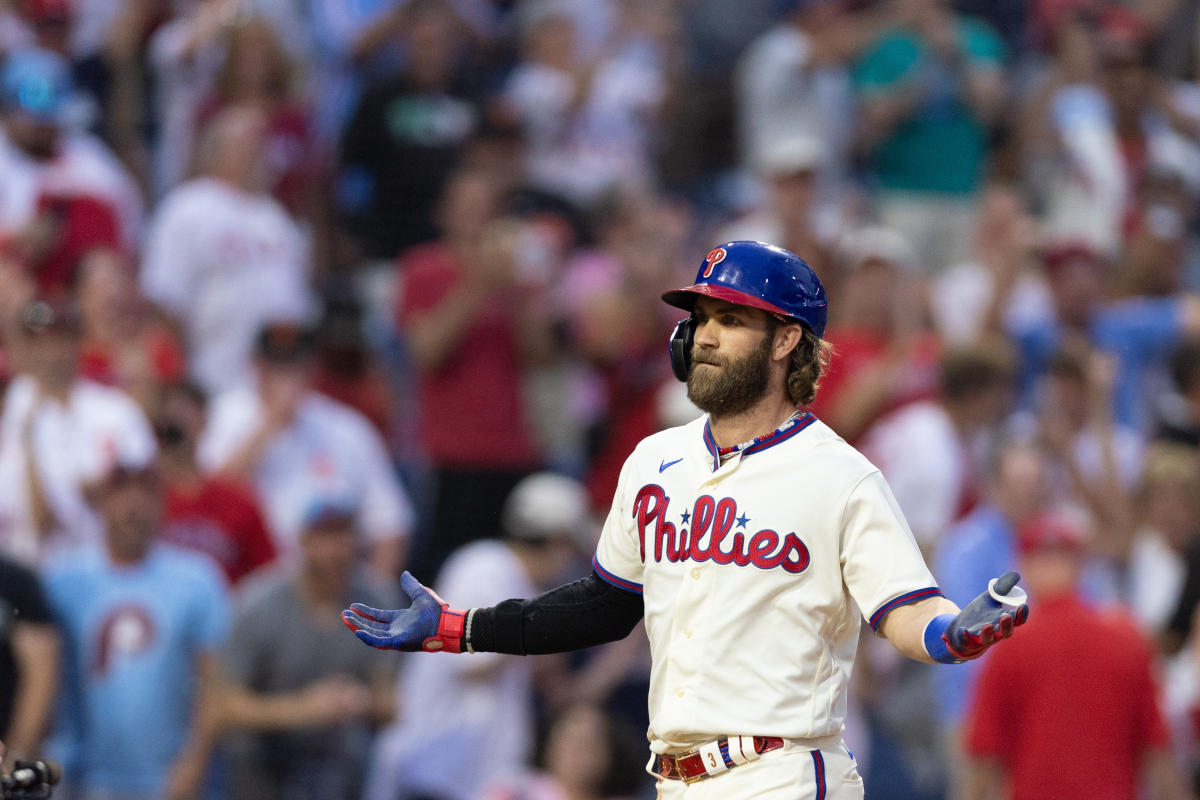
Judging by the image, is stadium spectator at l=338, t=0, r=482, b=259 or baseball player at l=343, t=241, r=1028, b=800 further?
stadium spectator at l=338, t=0, r=482, b=259

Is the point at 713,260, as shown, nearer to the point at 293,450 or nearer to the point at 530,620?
the point at 530,620

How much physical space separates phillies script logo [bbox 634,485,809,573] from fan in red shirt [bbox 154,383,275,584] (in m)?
4.54

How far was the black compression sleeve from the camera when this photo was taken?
4613 millimetres

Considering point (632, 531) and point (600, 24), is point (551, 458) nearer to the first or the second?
point (600, 24)

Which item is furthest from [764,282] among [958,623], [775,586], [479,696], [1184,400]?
[1184,400]

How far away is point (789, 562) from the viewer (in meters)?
4.23

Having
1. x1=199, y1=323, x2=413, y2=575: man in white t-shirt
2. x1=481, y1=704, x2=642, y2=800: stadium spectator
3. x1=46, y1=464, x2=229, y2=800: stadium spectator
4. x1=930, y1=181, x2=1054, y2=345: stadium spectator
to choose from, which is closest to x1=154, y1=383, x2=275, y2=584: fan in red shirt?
x1=199, y1=323, x2=413, y2=575: man in white t-shirt

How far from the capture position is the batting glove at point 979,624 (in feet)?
12.4

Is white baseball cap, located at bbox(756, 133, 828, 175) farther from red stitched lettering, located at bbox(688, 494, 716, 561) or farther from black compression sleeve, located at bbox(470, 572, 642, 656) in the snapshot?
red stitched lettering, located at bbox(688, 494, 716, 561)

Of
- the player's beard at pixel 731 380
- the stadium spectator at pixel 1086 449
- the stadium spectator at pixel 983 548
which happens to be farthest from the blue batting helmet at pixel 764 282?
the stadium spectator at pixel 1086 449

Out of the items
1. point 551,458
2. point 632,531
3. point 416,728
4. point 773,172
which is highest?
point 773,172

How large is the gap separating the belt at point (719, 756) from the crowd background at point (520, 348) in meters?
2.60

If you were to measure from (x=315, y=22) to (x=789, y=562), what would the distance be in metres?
8.74

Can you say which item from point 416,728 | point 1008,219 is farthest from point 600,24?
point 416,728
